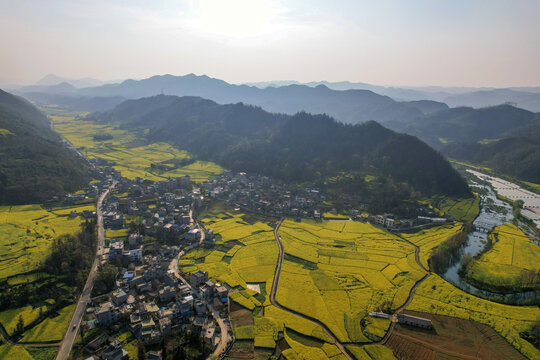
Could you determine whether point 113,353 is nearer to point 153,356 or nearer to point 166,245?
point 153,356

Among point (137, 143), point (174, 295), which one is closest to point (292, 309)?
point (174, 295)

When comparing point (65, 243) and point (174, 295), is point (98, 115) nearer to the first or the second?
point (65, 243)

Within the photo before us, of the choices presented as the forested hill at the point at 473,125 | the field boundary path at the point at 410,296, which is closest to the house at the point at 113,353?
the field boundary path at the point at 410,296

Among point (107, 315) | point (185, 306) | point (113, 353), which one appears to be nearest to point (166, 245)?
point (185, 306)

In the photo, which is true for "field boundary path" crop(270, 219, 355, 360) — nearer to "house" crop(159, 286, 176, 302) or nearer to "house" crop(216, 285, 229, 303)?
"house" crop(216, 285, 229, 303)

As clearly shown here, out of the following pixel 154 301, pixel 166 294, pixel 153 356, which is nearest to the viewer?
pixel 153 356

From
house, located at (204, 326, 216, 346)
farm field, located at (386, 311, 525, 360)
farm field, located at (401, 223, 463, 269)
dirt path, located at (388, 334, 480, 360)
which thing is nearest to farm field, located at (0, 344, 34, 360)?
house, located at (204, 326, 216, 346)
